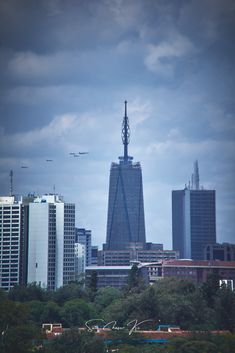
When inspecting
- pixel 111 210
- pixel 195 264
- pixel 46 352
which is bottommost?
pixel 46 352

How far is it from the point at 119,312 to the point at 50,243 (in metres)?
20.6

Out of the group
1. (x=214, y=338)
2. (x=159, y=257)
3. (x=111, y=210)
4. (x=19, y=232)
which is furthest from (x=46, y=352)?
(x=111, y=210)

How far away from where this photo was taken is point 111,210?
8406cm

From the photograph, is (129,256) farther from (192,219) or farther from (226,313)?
(226,313)

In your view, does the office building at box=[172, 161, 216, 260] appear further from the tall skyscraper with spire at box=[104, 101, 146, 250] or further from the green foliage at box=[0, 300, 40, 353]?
the green foliage at box=[0, 300, 40, 353]

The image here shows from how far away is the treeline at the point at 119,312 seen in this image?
22547mm

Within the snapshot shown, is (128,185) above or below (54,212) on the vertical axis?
above

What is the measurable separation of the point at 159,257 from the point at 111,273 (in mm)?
6093

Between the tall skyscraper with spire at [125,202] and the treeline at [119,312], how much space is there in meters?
42.6

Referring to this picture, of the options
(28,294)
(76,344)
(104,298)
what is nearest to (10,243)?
(28,294)

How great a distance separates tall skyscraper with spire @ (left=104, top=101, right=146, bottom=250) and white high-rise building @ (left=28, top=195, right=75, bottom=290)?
29198 millimetres

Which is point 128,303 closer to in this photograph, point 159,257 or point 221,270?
point 221,270

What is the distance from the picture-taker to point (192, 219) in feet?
261

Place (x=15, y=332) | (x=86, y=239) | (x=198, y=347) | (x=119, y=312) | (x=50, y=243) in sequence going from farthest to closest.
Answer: (x=86, y=239), (x=50, y=243), (x=119, y=312), (x=198, y=347), (x=15, y=332)
